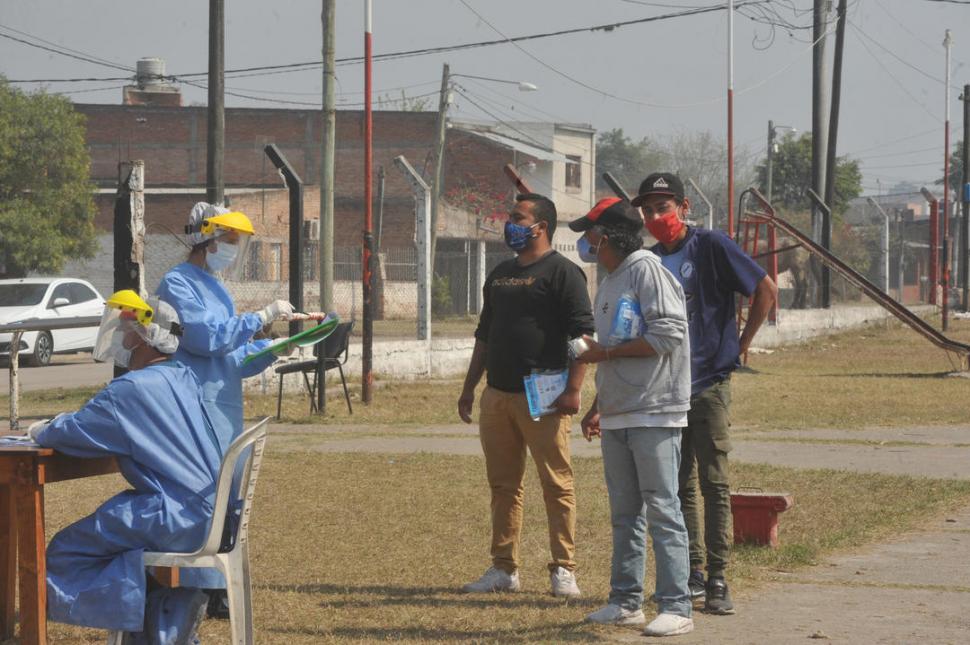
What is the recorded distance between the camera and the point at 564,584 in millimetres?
6922

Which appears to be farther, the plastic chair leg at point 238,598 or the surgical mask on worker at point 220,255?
the surgical mask on worker at point 220,255

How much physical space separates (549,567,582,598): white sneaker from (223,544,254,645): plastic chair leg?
1.97m

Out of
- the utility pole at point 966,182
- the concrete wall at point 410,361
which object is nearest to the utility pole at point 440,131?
the concrete wall at point 410,361

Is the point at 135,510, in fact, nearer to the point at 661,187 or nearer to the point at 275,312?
the point at 275,312

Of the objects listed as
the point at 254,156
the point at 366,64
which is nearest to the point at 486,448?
the point at 366,64

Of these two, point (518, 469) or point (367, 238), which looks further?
point (367, 238)

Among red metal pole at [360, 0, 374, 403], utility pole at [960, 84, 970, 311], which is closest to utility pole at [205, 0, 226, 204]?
red metal pole at [360, 0, 374, 403]

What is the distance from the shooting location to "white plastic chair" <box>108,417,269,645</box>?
5184 millimetres

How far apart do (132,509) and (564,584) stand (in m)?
2.47

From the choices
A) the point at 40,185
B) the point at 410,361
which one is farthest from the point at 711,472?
the point at 40,185

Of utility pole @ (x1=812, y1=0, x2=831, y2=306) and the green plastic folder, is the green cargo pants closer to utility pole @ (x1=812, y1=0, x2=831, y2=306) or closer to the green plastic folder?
the green plastic folder

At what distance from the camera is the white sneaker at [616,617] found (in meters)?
6.26

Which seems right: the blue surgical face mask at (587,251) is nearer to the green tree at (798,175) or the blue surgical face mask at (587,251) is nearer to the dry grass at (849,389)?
the dry grass at (849,389)

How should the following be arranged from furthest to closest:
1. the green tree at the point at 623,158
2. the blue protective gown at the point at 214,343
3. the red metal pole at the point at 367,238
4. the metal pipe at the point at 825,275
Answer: the green tree at the point at 623,158, the metal pipe at the point at 825,275, the red metal pole at the point at 367,238, the blue protective gown at the point at 214,343
